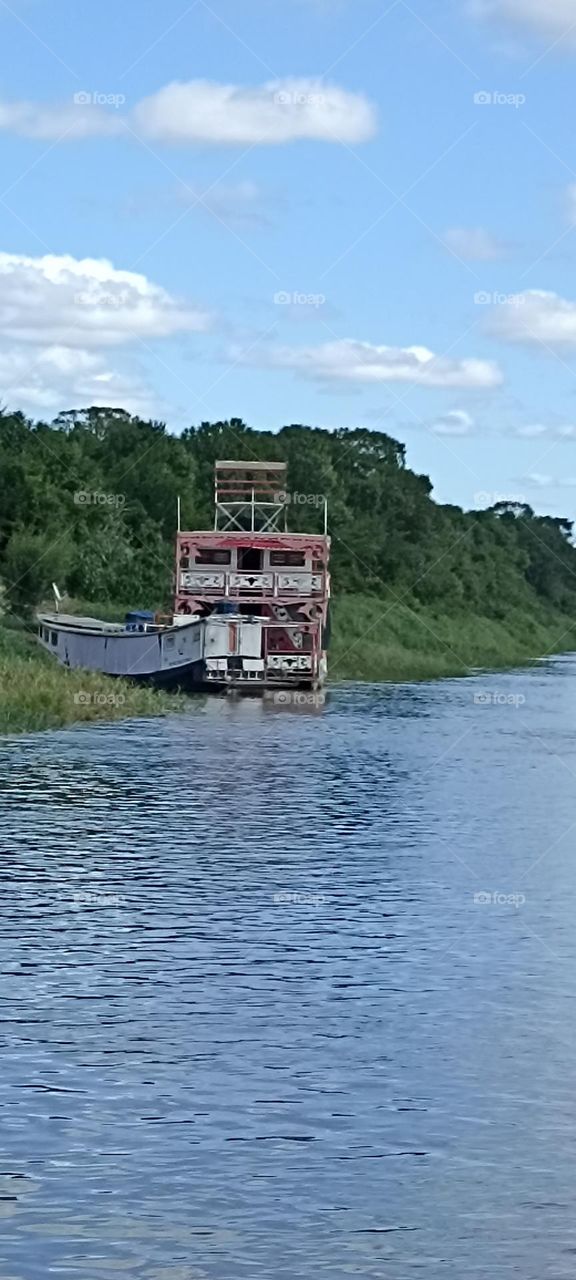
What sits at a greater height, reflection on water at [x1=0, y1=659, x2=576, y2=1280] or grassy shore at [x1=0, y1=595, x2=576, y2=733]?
grassy shore at [x1=0, y1=595, x2=576, y2=733]

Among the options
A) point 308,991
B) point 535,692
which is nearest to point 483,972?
point 308,991

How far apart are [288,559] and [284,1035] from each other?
51918 millimetres

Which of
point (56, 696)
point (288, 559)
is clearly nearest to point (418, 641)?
point (288, 559)

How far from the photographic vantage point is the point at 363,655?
85500 mm

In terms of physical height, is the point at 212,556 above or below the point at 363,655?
above

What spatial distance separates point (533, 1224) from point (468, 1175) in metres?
0.86

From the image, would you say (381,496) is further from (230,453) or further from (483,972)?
(483,972)

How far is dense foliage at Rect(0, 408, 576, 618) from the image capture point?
76438 millimetres

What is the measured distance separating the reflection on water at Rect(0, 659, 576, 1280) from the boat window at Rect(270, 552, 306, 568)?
34.3 m
